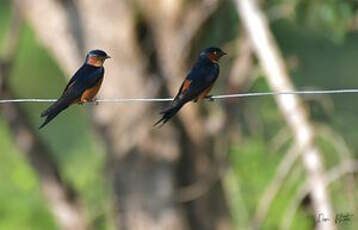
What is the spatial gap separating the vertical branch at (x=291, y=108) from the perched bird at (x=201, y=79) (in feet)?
11.4

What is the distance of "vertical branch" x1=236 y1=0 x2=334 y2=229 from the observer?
8.77m

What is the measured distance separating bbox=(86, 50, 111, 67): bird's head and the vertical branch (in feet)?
11.7

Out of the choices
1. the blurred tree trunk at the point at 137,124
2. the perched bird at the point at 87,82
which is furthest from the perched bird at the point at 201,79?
the blurred tree trunk at the point at 137,124

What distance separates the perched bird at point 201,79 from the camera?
16.6 ft

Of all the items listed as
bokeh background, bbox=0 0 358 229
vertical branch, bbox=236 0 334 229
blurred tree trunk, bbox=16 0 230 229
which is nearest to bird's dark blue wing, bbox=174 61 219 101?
vertical branch, bbox=236 0 334 229

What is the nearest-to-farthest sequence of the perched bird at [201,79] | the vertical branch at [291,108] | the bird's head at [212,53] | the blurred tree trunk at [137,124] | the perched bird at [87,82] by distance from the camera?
the perched bird at [201,79] < the perched bird at [87,82] < the bird's head at [212,53] < the vertical branch at [291,108] < the blurred tree trunk at [137,124]

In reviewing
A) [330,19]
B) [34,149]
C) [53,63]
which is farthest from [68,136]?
[330,19]

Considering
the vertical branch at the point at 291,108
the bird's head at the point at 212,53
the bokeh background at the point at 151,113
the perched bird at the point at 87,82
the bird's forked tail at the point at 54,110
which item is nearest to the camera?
the bird's forked tail at the point at 54,110

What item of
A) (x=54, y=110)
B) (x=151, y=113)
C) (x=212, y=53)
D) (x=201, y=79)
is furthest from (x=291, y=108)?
(x=54, y=110)

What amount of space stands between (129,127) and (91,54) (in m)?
5.99

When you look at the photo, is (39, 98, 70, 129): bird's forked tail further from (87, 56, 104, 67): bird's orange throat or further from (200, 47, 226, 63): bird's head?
(200, 47, 226, 63): bird's head

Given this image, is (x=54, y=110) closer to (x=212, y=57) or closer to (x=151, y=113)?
(x=212, y=57)

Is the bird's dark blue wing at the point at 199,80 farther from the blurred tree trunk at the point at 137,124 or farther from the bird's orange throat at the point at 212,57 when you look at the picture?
the blurred tree trunk at the point at 137,124

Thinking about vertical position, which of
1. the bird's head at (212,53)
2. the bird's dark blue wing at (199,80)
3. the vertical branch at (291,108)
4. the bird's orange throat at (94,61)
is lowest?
the bird's dark blue wing at (199,80)
